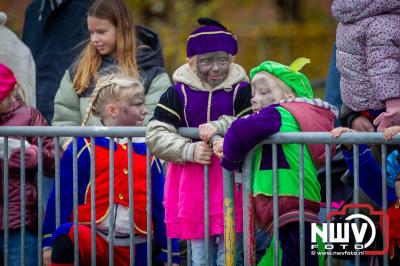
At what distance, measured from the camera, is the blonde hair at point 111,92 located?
8.12m

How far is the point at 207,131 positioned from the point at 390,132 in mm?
1046

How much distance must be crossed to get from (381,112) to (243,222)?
3.25 ft

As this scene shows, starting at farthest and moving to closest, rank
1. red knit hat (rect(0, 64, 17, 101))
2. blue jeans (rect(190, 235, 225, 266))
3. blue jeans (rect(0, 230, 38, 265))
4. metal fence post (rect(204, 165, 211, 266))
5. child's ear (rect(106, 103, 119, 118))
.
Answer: red knit hat (rect(0, 64, 17, 101)), blue jeans (rect(0, 230, 38, 265)), child's ear (rect(106, 103, 119, 118)), blue jeans (rect(190, 235, 225, 266)), metal fence post (rect(204, 165, 211, 266))

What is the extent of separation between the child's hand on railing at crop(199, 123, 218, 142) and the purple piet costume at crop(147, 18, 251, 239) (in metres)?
0.09

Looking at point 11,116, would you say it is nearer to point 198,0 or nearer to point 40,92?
point 40,92

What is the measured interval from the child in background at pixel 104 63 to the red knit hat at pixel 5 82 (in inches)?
23.1

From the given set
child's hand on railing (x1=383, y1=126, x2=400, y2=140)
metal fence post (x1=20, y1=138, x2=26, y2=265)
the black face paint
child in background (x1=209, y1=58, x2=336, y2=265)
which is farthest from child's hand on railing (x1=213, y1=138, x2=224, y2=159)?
metal fence post (x1=20, y1=138, x2=26, y2=265)

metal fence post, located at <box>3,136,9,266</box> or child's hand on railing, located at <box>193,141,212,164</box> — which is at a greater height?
child's hand on railing, located at <box>193,141,212,164</box>

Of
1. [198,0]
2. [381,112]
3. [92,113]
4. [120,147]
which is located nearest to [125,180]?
[120,147]

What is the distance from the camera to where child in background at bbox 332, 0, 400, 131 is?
7395 mm

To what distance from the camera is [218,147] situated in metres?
7.39

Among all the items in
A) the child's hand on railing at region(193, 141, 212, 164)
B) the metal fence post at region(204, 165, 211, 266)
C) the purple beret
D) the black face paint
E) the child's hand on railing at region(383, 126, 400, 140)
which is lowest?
the metal fence post at region(204, 165, 211, 266)

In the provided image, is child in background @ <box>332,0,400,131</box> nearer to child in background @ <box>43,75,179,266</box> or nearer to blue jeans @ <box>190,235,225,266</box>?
blue jeans @ <box>190,235,225,266</box>

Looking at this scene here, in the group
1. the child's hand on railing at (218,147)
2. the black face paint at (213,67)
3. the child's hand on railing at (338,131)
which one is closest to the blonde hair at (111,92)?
the black face paint at (213,67)
